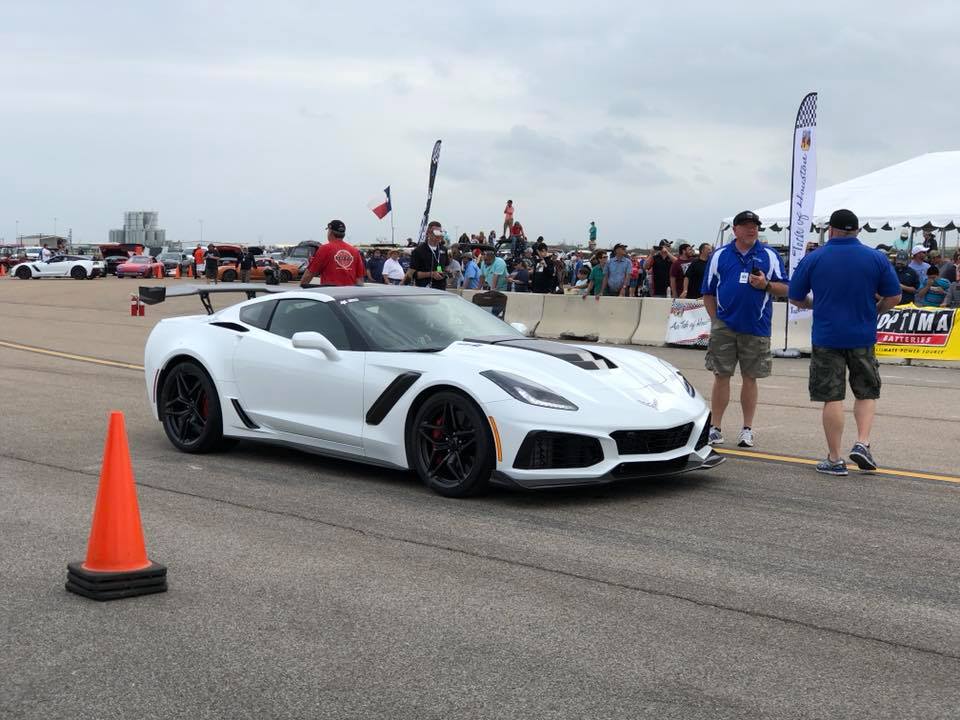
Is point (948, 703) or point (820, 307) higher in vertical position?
point (820, 307)

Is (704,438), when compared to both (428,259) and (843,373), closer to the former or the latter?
(843,373)

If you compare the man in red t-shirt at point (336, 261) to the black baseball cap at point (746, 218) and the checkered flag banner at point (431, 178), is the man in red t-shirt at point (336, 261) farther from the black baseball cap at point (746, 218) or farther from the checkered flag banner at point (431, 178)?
the checkered flag banner at point (431, 178)

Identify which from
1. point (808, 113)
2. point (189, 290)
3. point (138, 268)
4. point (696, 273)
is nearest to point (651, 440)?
point (189, 290)

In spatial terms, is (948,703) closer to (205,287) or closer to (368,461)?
(368,461)

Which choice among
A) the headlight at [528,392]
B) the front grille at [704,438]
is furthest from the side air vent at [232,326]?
the front grille at [704,438]

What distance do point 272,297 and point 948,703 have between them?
5.82 m

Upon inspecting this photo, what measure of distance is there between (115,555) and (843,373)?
16.5 ft

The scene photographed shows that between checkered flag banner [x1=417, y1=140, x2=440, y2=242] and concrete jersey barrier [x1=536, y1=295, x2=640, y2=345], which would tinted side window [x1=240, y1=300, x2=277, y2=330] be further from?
checkered flag banner [x1=417, y1=140, x2=440, y2=242]

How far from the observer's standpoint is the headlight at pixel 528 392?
6934 millimetres

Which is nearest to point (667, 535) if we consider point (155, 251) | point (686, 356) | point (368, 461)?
point (368, 461)

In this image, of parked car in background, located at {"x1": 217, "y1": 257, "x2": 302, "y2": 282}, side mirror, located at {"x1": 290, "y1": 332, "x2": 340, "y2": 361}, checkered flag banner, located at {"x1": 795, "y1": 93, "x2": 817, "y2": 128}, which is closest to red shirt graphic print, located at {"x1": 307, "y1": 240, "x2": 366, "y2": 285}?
side mirror, located at {"x1": 290, "y1": 332, "x2": 340, "y2": 361}

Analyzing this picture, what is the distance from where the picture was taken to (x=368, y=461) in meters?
7.66

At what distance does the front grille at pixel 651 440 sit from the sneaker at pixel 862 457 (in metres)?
1.39

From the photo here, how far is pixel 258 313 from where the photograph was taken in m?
8.66
